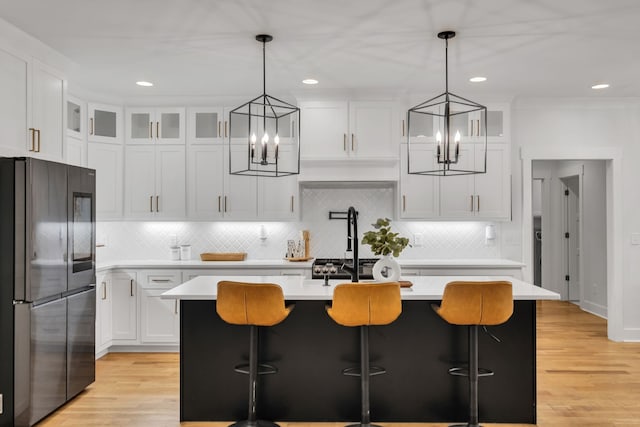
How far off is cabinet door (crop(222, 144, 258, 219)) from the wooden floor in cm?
159

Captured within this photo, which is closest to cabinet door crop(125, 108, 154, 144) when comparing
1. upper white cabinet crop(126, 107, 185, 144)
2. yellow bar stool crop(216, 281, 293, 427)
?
upper white cabinet crop(126, 107, 185, 144)

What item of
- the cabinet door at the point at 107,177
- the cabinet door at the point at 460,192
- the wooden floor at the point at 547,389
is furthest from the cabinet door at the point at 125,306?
the cabinet door at the point at 460,192

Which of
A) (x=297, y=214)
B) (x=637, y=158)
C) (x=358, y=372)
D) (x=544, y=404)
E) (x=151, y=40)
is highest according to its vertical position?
(x=151, y=40)

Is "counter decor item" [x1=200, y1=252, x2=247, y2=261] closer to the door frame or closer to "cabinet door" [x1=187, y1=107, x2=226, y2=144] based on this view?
"cabinet door" [x1=187, y1=107, x2=226, y2=144]

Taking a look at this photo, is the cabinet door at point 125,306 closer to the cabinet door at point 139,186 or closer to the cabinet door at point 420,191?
the cabinet door at point 139,186

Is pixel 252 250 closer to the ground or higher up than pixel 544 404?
higher up

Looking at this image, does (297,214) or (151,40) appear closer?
(151,40)

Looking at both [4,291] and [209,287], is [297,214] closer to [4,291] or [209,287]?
[209,287]

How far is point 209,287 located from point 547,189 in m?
6.82

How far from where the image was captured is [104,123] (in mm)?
5383

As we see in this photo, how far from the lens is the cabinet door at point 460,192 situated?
5332mm

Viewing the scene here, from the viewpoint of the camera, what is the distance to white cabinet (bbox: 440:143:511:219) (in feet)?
17.5

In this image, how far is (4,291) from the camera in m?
3.18

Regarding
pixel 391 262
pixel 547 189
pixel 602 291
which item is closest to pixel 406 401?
pixel 391 262
